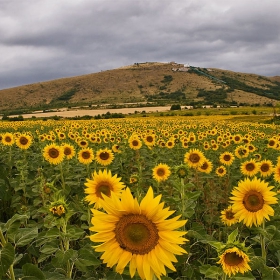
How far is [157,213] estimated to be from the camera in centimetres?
212

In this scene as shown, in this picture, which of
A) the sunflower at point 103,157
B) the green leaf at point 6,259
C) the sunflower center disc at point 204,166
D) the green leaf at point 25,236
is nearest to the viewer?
the green leaf at point 6,259

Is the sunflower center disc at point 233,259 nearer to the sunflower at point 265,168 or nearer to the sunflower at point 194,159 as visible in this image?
the sunflower at point 265,168

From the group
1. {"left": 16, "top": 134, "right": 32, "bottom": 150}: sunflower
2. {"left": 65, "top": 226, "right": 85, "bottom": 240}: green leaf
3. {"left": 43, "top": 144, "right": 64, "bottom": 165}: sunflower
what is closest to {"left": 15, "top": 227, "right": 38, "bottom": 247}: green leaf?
{"left": 65, "top": 226, "right": 85, "bottom": 240}: green leaf

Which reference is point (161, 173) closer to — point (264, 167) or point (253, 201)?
point (264, 167)

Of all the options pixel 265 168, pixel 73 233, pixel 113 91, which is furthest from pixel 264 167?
pixel 113 91

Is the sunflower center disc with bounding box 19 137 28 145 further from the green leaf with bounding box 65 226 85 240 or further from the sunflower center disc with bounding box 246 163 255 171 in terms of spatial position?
the green leaf with bounding box 65 226 85 240

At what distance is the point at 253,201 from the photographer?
3.92 metres

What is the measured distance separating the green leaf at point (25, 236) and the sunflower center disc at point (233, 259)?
1532mm

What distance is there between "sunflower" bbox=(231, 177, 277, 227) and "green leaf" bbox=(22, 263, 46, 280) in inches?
97.4

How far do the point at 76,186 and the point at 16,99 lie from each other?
17374 cm

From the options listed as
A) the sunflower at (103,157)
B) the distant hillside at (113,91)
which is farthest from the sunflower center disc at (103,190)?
the distant hillside at (113,91)

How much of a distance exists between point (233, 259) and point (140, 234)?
3.11 feet

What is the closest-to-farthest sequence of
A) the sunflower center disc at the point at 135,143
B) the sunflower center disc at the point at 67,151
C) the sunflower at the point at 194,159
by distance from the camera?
the sunflower at the point at 194,159, the sunflower center disc at the point at 67,151, the sunflower center disc at the point at 135,143

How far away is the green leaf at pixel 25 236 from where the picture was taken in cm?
249
